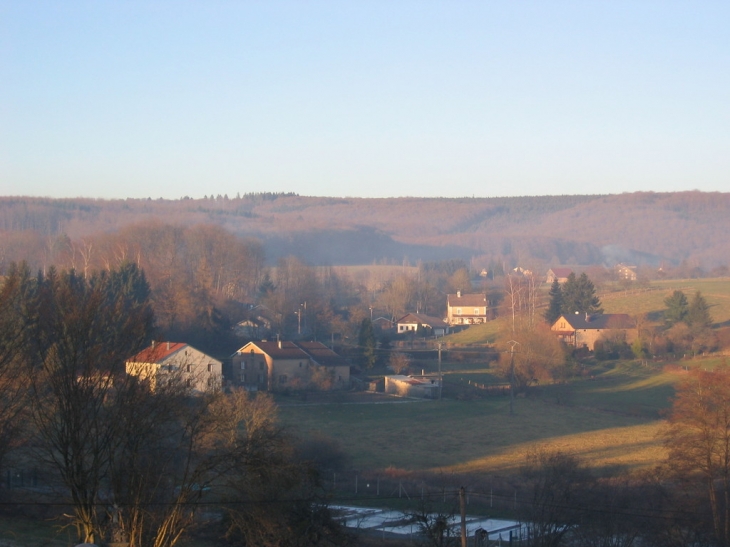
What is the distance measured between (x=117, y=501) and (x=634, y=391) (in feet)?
99.8

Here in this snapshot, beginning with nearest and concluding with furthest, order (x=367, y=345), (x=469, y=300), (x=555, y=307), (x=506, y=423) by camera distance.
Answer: (x=506, y=423) → (x=367, y=345) → (x=555, y=307) → (x=469, y=300)

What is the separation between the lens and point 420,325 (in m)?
60.6

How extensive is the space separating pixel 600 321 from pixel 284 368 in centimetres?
2331

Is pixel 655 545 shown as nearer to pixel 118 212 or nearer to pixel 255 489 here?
pixel 255 489

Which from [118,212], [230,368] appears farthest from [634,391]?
[118,212]

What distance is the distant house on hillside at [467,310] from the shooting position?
6769cm

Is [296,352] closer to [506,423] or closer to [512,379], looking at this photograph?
[512,379]

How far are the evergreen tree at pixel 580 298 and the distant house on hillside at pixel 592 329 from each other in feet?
7.86

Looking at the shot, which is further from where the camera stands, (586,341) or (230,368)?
(586,341)

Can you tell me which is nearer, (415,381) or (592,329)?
(415,381)

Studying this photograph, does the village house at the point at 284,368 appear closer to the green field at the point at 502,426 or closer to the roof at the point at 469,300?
the green field at the point at 502,426

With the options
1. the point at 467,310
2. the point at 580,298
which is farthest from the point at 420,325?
the point at 580,298

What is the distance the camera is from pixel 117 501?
11172mm

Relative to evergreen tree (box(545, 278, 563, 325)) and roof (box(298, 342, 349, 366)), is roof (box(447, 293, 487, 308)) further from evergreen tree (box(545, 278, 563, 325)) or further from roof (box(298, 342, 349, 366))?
roof (box(298, 342, 349, 366))
